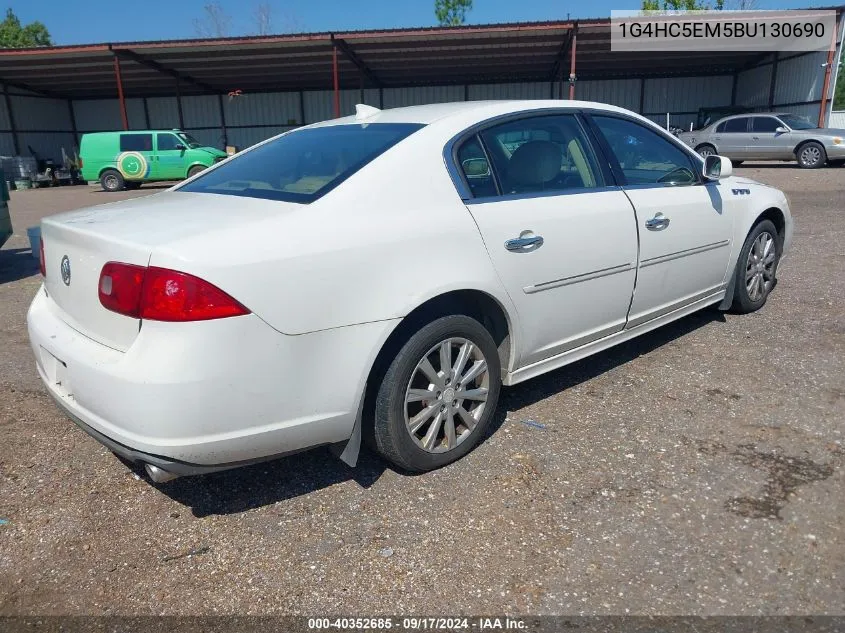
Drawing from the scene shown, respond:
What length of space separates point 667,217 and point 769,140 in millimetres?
16854

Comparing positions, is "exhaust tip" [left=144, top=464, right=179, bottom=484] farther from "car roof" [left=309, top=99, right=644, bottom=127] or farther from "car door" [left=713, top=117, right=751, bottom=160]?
"car door" [left=713, top=117, right=751, bottom=160]

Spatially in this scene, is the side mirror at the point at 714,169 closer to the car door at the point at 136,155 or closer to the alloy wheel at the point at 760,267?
the alloy wheel at the point at 760,267

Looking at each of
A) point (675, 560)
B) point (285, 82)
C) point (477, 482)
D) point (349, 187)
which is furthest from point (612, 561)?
point (285, 82)

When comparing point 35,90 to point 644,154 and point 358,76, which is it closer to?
point 358,76

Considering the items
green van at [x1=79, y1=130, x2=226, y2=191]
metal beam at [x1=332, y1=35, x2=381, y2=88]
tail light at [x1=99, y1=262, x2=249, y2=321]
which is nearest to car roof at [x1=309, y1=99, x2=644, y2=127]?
tail light at [x1=99, y1=262, x2=249, y2=321]

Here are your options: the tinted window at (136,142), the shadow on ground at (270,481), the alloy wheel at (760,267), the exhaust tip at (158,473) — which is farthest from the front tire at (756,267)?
the tinted window at (136,142)

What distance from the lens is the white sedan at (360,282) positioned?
215 cm

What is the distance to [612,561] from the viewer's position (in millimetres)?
2270

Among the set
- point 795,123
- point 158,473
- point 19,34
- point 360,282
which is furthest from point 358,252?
point 19,34

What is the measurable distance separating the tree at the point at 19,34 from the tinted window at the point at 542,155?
77.8 metres

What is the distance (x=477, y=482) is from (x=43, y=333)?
190 cm

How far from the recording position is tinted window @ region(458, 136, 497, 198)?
289cm

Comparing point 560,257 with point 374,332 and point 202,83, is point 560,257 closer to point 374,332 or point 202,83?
point 374,332

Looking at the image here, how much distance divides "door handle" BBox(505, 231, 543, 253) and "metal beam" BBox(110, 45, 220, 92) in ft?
74.1
